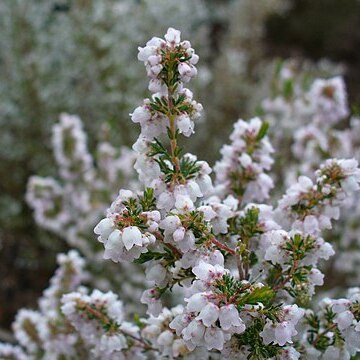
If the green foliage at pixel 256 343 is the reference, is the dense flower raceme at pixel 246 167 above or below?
above

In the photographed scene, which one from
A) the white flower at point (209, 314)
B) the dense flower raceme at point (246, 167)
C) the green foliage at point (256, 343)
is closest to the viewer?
the white flower at point (209, 314)

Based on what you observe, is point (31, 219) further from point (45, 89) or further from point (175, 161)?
point (175, 161)

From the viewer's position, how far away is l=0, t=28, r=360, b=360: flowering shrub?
1.28m

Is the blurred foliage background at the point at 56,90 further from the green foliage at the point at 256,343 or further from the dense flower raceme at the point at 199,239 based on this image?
the green foliage at the point at 256,343

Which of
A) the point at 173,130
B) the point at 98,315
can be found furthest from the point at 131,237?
the point at 98,315

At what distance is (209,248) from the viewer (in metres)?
1.37

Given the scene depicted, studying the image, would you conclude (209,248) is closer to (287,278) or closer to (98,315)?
(287,278)

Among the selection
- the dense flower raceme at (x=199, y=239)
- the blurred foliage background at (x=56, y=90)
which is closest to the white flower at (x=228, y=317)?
the dense flower raceme at (x=199, y=239)

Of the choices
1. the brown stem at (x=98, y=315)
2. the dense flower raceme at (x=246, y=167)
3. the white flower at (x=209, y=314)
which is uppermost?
the dense flower raceme at (x=246, y=167)

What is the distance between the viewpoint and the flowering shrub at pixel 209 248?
1.28 metres

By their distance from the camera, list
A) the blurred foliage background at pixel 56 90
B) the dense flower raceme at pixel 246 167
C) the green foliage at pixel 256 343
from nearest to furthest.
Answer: the green foliage at pixel 256 343
the dense flower raceme at pixel 246 167
the blurred foliage background at pixel 56 90

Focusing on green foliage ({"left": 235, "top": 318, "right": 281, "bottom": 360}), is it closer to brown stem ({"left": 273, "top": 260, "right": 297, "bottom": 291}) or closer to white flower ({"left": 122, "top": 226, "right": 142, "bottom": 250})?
brown stem ({"left": 273, "top": 260, "right": 297, "bottom": 291})

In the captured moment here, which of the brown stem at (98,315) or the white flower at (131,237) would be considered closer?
the white flower at (131,237)

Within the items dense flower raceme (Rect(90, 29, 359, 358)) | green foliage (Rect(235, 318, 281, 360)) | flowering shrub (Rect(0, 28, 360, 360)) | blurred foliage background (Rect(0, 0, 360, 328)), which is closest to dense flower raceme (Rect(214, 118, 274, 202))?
flowering shrub (Rect(0, 28, 360, 360))
